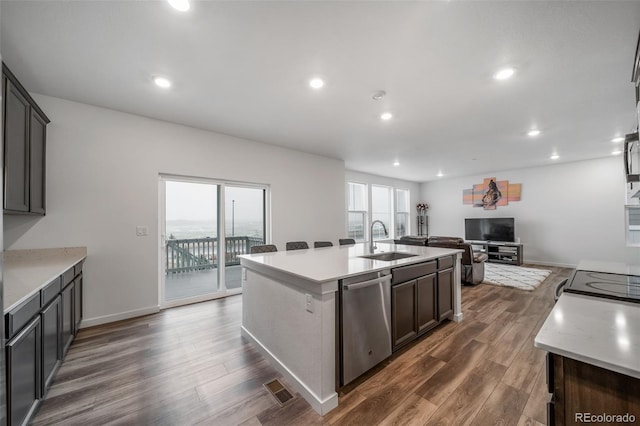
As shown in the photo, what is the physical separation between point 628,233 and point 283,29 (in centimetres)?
825

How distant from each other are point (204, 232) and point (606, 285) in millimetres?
4560

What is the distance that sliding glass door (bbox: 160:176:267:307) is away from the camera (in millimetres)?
4109

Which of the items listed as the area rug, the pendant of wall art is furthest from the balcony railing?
the pendant of wall art

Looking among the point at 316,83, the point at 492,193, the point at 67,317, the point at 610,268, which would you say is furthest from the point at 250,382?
the point at 492,193

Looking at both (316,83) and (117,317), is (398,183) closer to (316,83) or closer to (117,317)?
(316,83)

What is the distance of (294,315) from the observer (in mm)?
2203

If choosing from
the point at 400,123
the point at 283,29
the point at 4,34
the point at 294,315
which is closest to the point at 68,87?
the point at 4,34

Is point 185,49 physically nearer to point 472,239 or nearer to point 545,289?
point 545,289

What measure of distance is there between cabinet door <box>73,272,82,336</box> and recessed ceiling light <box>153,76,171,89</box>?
88.5 inches

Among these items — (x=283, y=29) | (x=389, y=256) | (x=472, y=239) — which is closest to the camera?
(x=283, y=29)

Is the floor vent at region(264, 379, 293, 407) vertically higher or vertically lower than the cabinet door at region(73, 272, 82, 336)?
lower

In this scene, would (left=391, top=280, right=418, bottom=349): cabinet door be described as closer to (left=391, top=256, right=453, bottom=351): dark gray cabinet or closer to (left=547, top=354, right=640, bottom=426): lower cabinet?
(left=391, top=256, right=453, bottom=351): dark gray cabinet

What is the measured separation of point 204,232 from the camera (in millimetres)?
4430

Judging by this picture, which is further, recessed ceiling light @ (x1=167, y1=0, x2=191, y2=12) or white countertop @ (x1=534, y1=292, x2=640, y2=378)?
recessed ceiling light @ (x1=167, y1=0, x2=191, y2=12)
